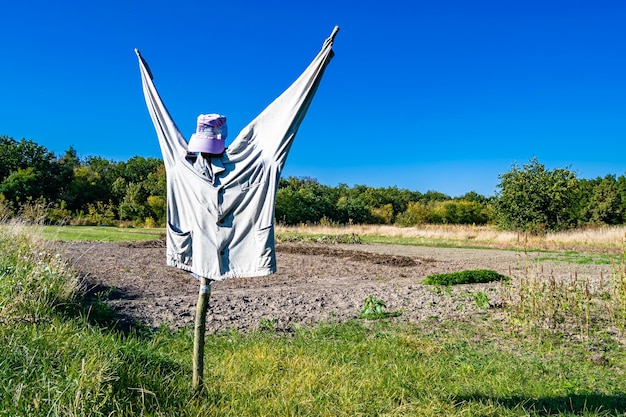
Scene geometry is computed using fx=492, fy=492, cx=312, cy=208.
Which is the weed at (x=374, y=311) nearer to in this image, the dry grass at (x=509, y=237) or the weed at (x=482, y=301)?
the weed at (x=482, y=301)

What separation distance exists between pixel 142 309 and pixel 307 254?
372 inches

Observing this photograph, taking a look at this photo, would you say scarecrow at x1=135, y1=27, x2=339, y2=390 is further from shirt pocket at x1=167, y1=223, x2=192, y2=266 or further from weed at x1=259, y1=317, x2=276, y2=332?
weed at x1=259, y1=317, x2=276, y2=332

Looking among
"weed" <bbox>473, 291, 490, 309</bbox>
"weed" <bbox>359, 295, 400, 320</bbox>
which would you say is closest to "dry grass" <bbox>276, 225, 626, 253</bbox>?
"weed" <bbox>473, 291, 490, 309</bbox>

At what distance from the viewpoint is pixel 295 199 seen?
1567 inches

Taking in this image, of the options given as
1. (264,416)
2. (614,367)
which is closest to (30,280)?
(264,416)

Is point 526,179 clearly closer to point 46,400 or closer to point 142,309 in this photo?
point 142,309

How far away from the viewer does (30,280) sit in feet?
17.7

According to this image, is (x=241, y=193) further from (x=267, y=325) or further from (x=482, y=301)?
(x=482, y=301)

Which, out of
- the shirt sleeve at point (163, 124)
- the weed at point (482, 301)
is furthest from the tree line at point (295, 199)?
the shirt sleeve at point (163, 124)

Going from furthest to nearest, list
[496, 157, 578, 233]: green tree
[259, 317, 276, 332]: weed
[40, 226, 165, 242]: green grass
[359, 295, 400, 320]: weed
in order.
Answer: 1. [496, 157, 578, 233]: green tree
2. [40, 226, 165, 242]: green grass
3. [359, 295, 400, 320]: weed
4. [259, 317, 276, 332]: weed

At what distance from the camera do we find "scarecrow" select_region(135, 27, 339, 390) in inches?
112

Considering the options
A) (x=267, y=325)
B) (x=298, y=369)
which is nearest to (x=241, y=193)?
(x=298, y=369)

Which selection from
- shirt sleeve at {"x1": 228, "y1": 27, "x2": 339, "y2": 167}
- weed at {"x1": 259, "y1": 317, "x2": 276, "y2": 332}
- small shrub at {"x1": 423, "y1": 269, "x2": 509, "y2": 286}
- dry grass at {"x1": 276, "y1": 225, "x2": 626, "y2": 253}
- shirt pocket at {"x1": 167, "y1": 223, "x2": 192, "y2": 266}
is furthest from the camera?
dry grass at {"x1": 276, "y1": 225, "x2": 626, "y2": 253}

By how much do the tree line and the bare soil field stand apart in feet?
46.5
